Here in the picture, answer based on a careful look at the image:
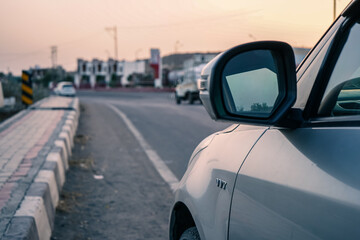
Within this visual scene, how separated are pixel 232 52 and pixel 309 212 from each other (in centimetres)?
67

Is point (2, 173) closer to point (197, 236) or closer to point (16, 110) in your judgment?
point (197, 236)

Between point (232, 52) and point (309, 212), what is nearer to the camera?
point (309, 212)

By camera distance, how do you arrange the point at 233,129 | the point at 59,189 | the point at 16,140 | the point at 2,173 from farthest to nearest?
the point at 16,140 < the point at 59,189 < the point at 2,173 < the point at 233,129

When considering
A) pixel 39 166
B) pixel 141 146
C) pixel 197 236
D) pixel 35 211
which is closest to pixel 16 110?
pixel 141 146

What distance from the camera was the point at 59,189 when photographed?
5.74 m

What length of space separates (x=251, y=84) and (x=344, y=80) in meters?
0.36

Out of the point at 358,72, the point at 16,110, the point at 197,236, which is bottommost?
the point at 16,110

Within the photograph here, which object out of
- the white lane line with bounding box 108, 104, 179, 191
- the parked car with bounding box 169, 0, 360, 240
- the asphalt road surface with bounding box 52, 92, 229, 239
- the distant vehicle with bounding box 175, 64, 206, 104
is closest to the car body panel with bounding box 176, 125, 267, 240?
the parked car with bounding box 169, 0, 360, 240

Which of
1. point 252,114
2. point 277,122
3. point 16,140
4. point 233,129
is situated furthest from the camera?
point 16,140

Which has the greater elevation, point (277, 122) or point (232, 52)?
point (232, 52)

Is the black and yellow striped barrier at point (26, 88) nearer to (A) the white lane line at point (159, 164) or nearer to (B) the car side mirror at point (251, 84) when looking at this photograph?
(A) the white lane line at point (159, 164)

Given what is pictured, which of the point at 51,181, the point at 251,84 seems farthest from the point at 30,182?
the point at 251,84

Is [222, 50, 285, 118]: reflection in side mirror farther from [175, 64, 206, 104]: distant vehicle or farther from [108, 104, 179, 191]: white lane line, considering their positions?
[175, 64, 206, 104]: distant vehicle

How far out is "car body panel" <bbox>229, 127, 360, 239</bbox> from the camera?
1.28 metres
